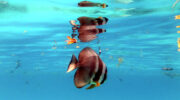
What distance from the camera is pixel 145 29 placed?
15336mm

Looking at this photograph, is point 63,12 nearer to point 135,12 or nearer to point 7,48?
point 135,12

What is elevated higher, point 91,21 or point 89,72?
point 91,21

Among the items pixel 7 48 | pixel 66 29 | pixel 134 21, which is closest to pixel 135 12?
pixel 134 21

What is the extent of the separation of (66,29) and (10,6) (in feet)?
16.5

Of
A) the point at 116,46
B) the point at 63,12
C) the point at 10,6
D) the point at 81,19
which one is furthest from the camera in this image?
the point at 116,46

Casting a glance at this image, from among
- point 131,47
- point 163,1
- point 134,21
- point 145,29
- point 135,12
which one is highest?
point 163,1

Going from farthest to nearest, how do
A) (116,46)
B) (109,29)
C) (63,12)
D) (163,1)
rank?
(116,46)
(109,29)
(63,12)
(163,1)

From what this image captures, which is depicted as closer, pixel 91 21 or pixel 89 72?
pixel 89 72

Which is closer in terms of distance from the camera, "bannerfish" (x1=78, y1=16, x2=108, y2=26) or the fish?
the fish

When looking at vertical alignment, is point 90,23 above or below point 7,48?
above

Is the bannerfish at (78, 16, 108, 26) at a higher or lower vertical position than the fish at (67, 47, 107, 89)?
higher

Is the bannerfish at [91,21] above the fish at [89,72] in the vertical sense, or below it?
above

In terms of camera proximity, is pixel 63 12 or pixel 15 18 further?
pixel 15 18

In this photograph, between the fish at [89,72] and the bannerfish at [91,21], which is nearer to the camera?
the fish at [89,72]
